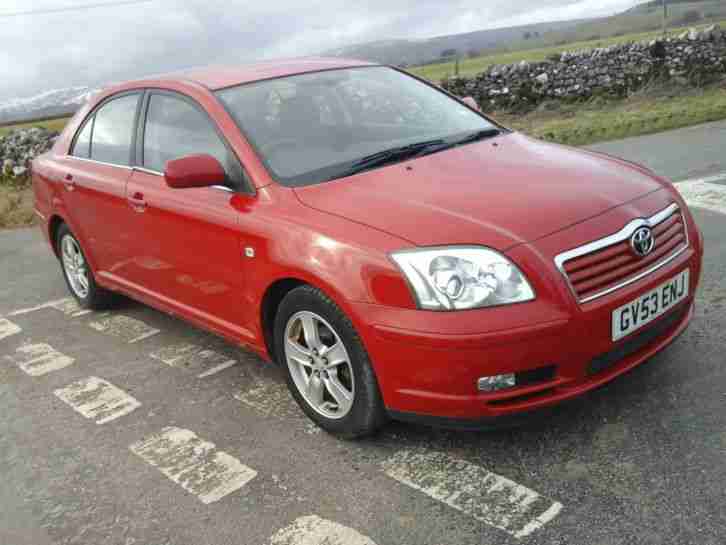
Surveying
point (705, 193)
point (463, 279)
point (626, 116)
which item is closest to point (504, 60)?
point (626, 116)

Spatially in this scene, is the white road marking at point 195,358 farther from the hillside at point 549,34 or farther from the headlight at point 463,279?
the hillside at point 549,34

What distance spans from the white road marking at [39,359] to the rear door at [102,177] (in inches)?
26.0

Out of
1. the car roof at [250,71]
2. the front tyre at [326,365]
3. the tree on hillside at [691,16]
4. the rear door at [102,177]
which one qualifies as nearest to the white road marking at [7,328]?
the rear door at [102,177]

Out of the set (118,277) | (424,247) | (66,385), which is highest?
(424,247)

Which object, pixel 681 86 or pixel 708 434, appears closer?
pixel 708 434

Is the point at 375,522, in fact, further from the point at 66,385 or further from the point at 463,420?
the point at 66,385

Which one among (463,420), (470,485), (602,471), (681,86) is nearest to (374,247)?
(463,420)

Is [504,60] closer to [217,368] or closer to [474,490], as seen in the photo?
[217,368]

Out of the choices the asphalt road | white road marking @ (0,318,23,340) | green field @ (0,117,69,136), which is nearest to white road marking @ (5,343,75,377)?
the asphalt road

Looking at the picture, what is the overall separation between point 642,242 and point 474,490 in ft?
3.97

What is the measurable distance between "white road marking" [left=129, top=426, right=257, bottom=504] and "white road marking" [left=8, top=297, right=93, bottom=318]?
254 cm

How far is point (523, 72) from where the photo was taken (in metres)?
18.7

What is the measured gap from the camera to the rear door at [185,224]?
3.89 metres

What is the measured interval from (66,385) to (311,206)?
2132mm
